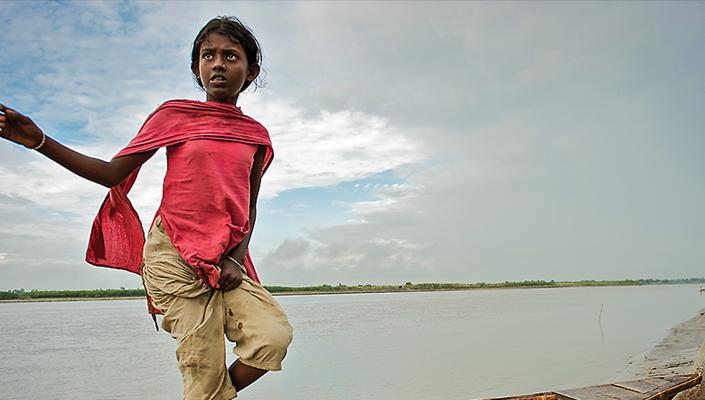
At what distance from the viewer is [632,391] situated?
10.4ft

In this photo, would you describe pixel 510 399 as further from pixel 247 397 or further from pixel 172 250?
pixel 247 397

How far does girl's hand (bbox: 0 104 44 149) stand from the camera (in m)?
1.42

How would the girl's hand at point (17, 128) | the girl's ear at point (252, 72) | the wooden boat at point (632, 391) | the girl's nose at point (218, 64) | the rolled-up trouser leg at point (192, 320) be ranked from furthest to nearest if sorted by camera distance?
the wooden boat at point (632, 391)
the girl's ear at point (252, 72)
the girl's nose at point (218, 64)
the rolled-up trouser leg at point (192, 320)
the girl's hand at point (17, 128)

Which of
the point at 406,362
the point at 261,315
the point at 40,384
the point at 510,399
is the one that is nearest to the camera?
the point at 261,315

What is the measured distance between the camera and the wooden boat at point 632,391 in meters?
3.02

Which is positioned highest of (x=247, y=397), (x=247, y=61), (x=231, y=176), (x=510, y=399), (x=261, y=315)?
(x=247, y=61)

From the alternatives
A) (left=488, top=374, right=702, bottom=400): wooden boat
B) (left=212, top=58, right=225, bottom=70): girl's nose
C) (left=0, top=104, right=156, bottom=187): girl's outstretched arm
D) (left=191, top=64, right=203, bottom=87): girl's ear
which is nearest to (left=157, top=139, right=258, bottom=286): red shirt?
(left=0, top=104, right=156, bottom=187): girl's outstretched arm

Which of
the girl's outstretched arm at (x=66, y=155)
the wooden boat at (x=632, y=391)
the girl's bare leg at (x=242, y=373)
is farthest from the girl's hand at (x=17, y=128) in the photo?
the wooden boat at (x=632, y=391)

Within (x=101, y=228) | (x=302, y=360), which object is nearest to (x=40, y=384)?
(x=302, y=360)

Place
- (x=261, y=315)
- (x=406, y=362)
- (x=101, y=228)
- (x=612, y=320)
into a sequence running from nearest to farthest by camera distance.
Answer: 1. (x=261, y=315)
2. (x=101, y=228)
3. (x=406, y=362)
4. (x=612, y=320)

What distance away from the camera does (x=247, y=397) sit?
24.4 feet

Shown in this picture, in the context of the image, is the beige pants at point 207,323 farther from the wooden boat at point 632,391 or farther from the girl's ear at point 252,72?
the wooden boat at point 632,391

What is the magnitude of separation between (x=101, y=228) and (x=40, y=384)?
27.1ft

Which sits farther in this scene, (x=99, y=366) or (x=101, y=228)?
(x=99, y=366)
